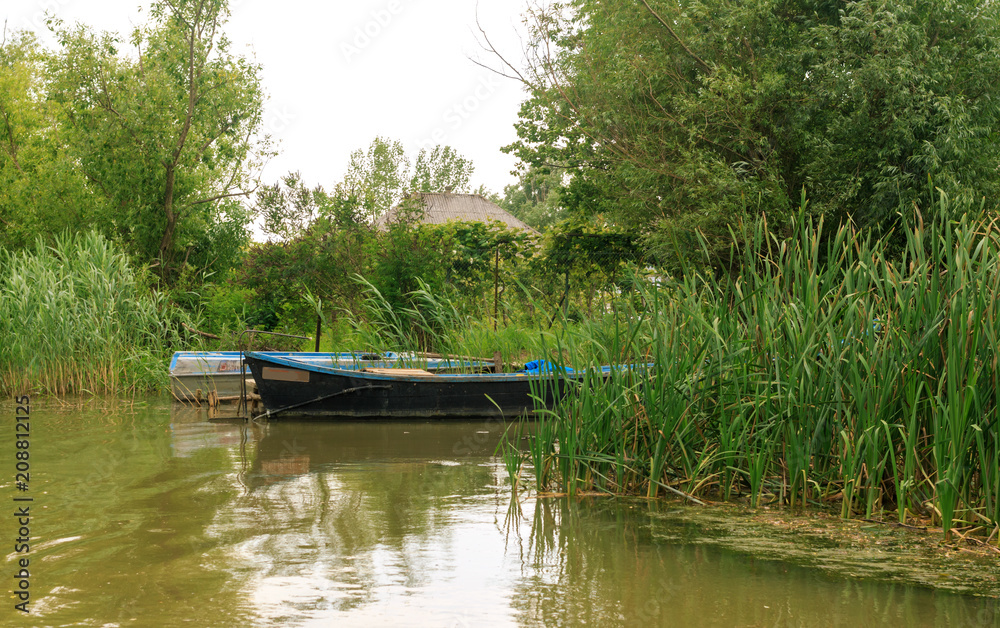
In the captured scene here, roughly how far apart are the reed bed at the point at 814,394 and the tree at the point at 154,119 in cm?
1309

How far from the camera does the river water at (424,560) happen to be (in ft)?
13.4

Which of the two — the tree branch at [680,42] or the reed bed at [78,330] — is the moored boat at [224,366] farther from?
the tree branch at [680,42]

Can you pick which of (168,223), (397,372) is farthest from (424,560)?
(168,223)

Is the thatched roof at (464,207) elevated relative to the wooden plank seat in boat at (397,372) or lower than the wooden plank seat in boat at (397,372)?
elevated

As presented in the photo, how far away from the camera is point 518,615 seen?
4078 mm

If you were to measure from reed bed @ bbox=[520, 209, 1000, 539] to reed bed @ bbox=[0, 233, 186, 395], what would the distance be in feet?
27.0

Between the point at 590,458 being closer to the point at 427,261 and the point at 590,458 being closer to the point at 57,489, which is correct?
the point at 57,489

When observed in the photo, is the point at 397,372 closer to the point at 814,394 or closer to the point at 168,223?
the point at 814,394

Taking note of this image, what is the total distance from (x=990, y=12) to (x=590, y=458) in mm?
11895

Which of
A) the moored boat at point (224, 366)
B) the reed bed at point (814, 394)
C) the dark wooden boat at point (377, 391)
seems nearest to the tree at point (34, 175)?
the moored boat at point (224, 366)

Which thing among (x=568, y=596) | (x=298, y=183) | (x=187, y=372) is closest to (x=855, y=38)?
(x=298, y=183)

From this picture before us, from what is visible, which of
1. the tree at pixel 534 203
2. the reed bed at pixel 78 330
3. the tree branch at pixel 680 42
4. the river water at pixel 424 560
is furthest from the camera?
the tree at pixel 534 203

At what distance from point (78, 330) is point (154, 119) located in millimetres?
6487

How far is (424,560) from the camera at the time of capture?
4.96 m
